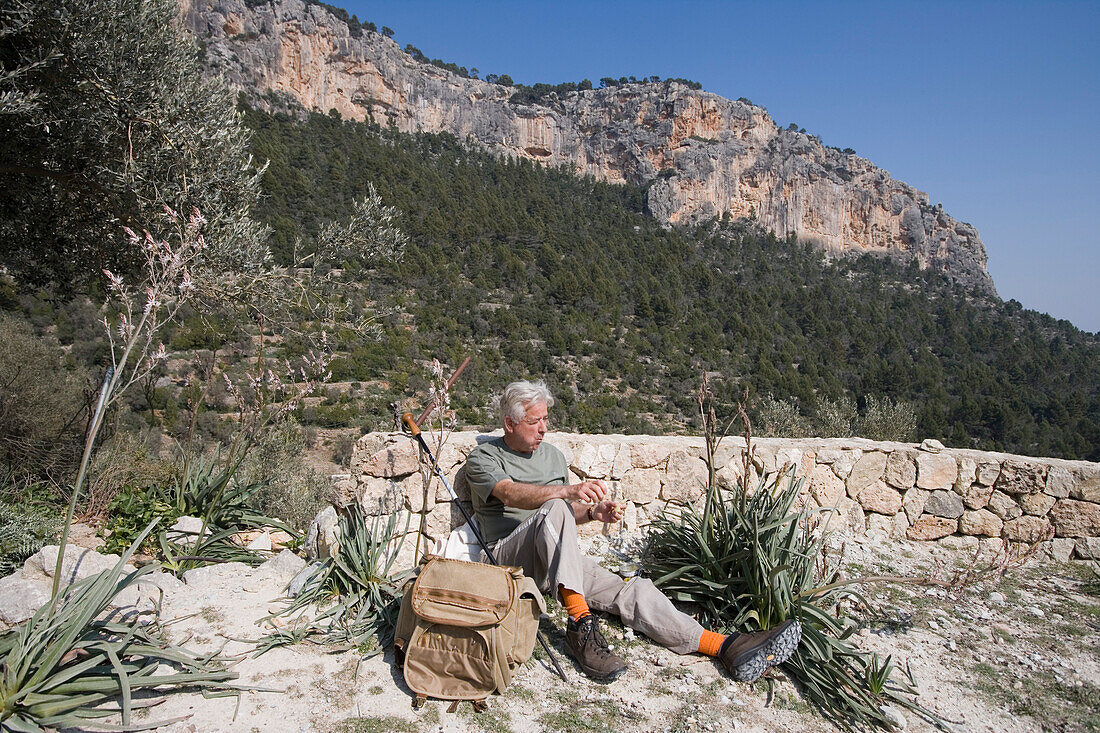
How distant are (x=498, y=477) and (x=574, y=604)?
72 cm

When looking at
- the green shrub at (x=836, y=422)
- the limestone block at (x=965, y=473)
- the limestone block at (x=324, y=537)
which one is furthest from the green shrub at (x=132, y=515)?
the green shrub at (x=836, y=422)

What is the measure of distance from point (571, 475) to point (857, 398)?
2179 centimetres

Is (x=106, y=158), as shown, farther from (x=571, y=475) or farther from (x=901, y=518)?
(x=901, y=518)

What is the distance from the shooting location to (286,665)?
2.50 meters

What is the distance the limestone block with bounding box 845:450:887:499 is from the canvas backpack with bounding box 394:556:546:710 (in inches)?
135

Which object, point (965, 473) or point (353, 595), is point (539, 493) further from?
point (965, 473)

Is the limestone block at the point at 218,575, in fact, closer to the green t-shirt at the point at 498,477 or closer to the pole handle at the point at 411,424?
the pole handle at the point at 411,424

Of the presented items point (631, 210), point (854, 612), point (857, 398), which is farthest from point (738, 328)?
point (854, 612)

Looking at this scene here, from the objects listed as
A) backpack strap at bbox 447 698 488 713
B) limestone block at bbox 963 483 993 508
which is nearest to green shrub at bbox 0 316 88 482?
backpack strap at bbox 447 698 488 713

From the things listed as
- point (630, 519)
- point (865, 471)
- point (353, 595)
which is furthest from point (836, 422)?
point (353, 595)

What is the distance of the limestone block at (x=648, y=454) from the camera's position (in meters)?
4.42

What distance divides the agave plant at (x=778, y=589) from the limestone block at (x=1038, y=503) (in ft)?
7.89

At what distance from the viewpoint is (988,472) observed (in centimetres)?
481

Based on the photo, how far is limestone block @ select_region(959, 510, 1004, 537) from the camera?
4805mm
